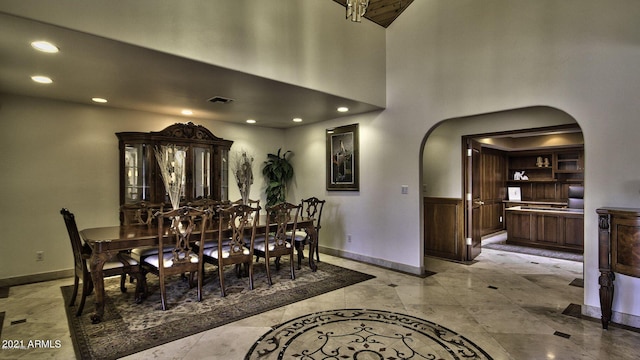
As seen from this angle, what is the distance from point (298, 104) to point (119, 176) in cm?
283

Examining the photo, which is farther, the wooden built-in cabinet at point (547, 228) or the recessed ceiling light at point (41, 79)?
the wooden built-in cabinet at point (547, 228)

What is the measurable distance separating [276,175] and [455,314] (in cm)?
407

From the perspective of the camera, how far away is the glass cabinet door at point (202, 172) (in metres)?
5.16

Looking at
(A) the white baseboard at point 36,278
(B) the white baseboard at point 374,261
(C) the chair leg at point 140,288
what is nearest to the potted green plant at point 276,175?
(B) the white baseboard at point 374,261

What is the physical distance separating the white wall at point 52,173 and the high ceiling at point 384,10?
147 inches

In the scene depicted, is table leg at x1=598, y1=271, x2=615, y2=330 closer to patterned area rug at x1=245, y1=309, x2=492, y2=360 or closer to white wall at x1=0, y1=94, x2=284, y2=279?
patterned area rug at x1=245, y1=309, x2=492, y2=360

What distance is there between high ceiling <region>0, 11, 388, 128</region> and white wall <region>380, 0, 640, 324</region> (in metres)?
0.90

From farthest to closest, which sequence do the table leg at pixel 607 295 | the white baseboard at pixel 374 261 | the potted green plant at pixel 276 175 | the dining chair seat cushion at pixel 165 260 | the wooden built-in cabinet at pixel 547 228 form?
1. the potted green plant at pixel 276 175
2. the wooden built-in cabinet at pixel 547 228
3. the white baseboard at pixel 374 261
4. the dining chair seat cushion at pixel 165 260
5. the table leg at pixel 607 295

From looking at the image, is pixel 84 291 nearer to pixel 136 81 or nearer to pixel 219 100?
pixel 136 81

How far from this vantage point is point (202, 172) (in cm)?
526

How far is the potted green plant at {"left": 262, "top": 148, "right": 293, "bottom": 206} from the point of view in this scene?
625 cm

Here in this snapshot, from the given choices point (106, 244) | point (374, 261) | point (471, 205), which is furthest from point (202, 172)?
point (471, 205)

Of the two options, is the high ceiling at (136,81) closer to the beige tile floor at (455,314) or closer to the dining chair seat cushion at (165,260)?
the dining chair seat cushion at (165,260)

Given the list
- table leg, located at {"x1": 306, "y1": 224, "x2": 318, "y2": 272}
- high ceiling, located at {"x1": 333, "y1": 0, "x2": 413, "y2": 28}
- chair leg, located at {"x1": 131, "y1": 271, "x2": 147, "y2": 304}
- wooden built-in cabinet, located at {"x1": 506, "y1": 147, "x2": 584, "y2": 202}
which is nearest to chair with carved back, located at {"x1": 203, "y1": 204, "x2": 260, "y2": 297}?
chair leg, located at {"x1": 131, "y1": 271, "x2": 147, "y2": 304}
